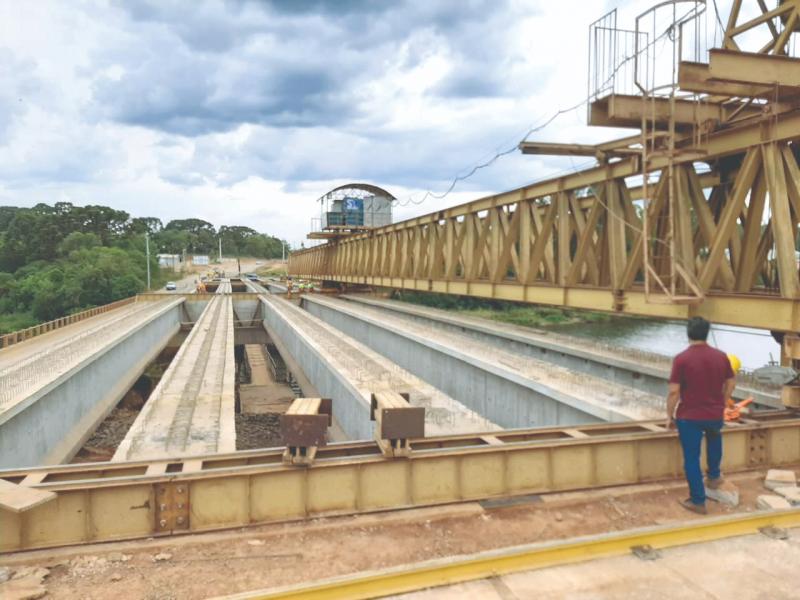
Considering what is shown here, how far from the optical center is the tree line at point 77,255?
65688mm

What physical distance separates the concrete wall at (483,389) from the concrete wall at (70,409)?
896 cm

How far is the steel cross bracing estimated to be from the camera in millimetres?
4297

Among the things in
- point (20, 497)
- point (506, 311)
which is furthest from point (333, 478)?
point (506, 311)

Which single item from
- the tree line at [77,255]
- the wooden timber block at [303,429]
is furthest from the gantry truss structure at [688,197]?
the tree line at [77,255]

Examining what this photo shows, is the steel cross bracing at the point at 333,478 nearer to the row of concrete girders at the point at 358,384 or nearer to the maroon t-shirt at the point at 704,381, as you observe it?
the maroon t-shirt at the point at 704,381

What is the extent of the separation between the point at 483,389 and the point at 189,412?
21.1 ft

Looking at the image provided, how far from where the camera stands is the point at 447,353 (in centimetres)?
1428

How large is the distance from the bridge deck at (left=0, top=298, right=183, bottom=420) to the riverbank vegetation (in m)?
29.3

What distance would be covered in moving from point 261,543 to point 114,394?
1545cm

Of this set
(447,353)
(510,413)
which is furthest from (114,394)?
(510,413)

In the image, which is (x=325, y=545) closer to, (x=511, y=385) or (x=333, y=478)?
(x=333, y=478)

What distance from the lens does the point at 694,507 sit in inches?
191

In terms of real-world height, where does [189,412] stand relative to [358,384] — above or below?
below

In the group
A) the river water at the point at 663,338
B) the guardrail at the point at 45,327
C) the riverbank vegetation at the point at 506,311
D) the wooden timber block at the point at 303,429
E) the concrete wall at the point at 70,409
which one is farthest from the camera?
the riverbank vegetation at the point at 506,311
